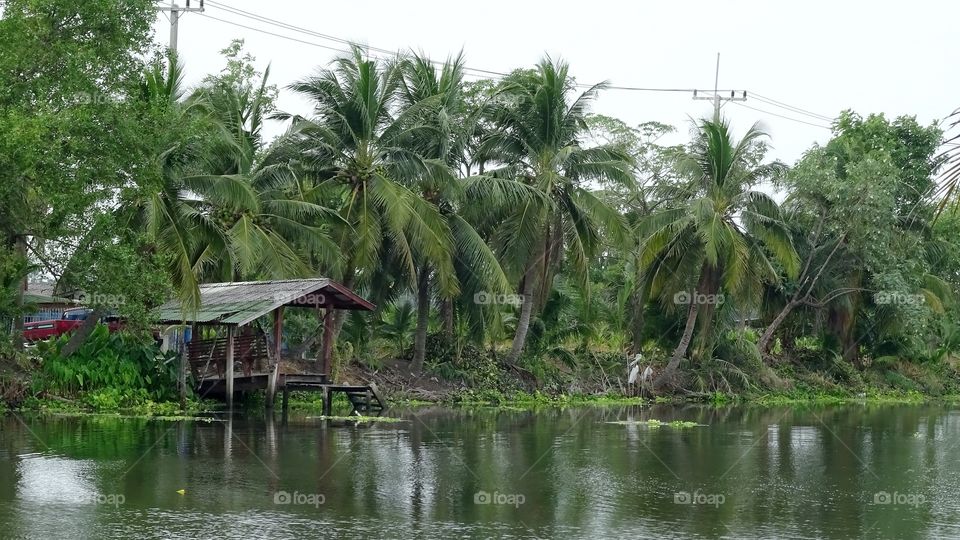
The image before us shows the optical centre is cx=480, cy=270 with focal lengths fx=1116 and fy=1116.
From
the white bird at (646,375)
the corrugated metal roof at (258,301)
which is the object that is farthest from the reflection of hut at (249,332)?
the white bird at (646,375)

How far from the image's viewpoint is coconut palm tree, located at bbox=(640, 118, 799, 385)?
3553 cm

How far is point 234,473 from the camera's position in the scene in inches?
630

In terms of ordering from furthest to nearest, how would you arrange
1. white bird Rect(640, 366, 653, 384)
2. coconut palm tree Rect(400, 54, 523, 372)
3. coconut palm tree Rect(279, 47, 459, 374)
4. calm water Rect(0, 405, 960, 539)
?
white bird Rect(640, 366, 653, 384) → coconut palm tree Rect(400, 54, 523, 372) → coconut palm tree Rect(279, 47, 459, 374) → calm water Rect(0, 405, 960, 539)

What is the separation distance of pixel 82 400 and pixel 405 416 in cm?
749

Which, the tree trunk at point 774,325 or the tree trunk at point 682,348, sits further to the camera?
the tree trunk at point 774,325

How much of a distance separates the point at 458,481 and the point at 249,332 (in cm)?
1375

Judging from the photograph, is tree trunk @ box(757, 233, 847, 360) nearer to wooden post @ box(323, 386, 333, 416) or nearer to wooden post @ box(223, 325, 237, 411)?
wooden post @ box(323, 386, 333, 416)

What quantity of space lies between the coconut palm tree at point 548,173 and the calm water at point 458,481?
899cm

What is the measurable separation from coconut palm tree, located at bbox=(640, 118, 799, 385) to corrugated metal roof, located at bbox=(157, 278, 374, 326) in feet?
41.2

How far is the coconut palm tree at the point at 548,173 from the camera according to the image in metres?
33.3

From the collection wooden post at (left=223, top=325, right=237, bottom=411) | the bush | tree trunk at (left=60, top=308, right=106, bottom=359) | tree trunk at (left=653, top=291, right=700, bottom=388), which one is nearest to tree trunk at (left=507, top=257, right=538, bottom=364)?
tree trunk at (left=653, top=291, right=700, bottom=388)

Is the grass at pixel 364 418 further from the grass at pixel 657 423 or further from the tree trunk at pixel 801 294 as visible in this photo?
the tree trunk at pixel 801 294

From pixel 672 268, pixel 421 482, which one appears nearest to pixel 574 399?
pixel 672 268

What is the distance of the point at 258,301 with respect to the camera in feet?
83.5
